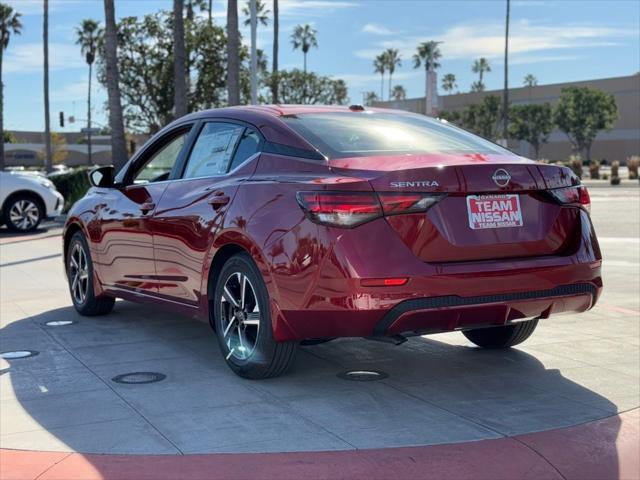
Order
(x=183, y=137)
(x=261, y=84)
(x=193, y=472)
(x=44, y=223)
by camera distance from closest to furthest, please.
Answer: (x=193, y=472), (x=183, y=137), (x=44, y=223), (x=261, y=84)

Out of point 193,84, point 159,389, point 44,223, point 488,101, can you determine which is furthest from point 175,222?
point 488,101

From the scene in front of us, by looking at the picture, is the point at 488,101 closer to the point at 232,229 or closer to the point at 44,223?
the point at 44,223

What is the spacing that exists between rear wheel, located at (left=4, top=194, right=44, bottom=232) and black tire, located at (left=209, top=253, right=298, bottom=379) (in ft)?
43.7

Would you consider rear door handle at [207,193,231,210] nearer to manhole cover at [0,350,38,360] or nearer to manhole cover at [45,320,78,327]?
manhole cover at [0,350,38,360]

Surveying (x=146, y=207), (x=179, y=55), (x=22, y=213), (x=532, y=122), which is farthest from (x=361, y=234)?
(x=532, y=122)

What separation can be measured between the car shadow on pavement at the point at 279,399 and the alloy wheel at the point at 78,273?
965 mm

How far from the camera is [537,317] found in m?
5.25

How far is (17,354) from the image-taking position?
21.3 feet

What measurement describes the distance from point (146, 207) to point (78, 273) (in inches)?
67.1

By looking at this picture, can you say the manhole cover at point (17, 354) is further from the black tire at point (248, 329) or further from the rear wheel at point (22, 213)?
the rear wheel at point (22, 213)

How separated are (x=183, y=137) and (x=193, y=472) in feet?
11.1

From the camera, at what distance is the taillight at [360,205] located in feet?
15.6

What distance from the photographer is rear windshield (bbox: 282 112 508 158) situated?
212 inches

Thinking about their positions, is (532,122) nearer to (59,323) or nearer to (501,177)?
(59,323)
